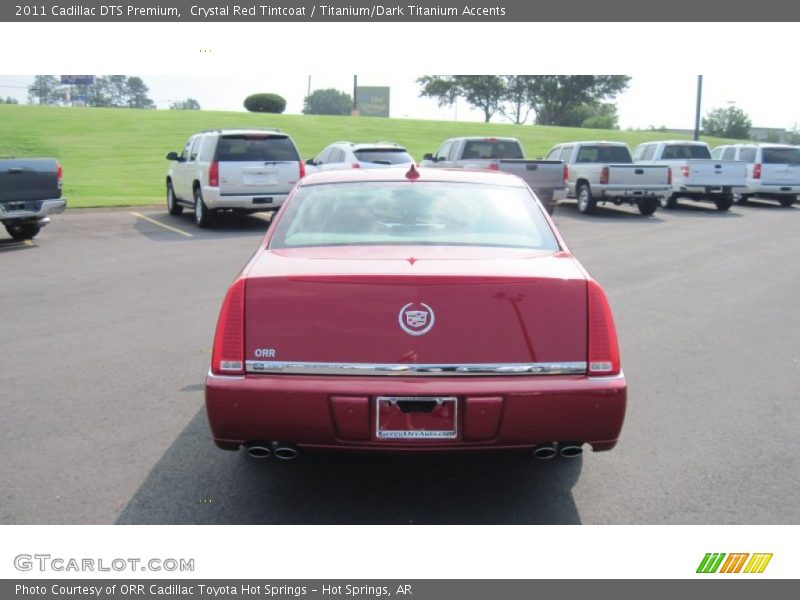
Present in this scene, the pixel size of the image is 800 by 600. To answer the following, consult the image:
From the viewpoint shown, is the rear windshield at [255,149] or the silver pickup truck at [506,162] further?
the silver pickup truck at [506,162]

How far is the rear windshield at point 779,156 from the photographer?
2381cm

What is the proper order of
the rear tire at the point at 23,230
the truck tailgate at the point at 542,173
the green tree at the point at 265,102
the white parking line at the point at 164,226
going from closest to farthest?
the rear tire at the point at 23,230 < the white parking line at the point at 164,226 < the truck tailgate at the point at 542,173 < the green tree at the point at 265,102

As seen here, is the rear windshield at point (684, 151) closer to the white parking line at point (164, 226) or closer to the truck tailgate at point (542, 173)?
the truck tailgate at point (542, 173)

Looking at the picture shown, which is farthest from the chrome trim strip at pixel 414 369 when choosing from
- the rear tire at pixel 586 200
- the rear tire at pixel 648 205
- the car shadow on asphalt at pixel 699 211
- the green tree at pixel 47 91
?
the green tree at pixel 47 91

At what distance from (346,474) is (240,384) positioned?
3.43 feet

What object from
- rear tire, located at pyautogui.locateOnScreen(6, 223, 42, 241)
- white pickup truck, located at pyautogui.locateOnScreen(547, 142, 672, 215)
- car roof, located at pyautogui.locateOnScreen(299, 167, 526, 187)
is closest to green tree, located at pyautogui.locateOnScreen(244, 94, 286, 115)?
white pickup truck, located at pyautogui.locateOnScreen(547, 142, 672, 215)

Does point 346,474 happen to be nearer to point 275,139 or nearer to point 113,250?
point 113,250

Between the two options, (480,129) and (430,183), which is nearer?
(430,183)

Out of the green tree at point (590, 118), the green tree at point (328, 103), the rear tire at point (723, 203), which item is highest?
the green tree at point (328, 103)

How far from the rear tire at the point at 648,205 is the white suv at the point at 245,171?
943cm

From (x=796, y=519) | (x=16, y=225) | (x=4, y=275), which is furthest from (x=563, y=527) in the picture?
(x=16, y=225)

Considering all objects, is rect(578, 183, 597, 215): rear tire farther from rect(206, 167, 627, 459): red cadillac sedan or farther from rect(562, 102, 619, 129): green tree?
rect(562, 102, 619, 129): green tree

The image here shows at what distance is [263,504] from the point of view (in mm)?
4027

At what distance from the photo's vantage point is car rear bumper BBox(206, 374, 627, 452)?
358cm
